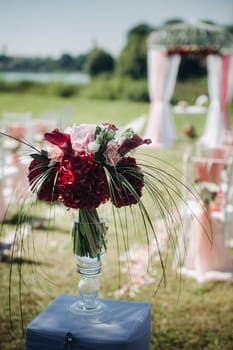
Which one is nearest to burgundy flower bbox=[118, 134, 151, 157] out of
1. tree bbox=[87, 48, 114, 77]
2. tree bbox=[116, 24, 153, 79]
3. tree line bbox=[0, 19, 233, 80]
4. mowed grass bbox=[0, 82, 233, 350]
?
mowed grass bbox=[0, 82, 233, 350]

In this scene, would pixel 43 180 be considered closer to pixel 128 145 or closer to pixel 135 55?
pixel 128 145

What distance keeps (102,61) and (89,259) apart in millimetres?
18373

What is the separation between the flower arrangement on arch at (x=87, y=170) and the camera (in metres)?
1.82

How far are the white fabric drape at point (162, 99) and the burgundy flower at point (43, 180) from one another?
8711 mm

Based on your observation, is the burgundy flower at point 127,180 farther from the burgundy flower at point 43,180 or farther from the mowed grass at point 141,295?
the mowed grass at point 141,295

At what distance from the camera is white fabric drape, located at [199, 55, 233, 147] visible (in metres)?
10.5

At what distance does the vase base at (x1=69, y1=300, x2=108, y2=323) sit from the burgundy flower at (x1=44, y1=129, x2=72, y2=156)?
0.52 meters

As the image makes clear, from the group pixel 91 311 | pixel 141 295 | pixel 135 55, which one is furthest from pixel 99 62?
pixel 91 311

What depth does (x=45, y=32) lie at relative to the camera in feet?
65.1

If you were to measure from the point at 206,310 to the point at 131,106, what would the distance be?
46.0ft

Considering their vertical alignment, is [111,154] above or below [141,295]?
above

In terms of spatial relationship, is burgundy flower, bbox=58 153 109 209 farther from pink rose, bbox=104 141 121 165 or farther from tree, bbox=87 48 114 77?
tree, bbox=87 48 114 77

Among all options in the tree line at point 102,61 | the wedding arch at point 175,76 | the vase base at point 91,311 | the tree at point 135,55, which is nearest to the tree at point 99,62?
the tree line at point 102,61

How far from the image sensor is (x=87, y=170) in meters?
1.82
